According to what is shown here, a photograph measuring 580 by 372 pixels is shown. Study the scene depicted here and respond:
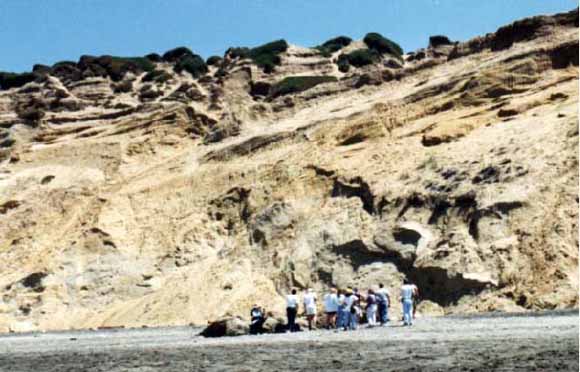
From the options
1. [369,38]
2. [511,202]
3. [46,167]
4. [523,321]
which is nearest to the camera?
[523,321]

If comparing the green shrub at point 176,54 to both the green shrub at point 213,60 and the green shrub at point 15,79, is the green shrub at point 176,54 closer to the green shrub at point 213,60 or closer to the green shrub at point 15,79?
the green shrub at point 213,60

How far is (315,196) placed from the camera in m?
37.1

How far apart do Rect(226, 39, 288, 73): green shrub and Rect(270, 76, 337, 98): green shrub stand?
3.82 metres

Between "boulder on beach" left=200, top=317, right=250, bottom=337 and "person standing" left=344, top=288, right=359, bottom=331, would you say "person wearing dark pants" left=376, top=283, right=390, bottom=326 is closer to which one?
"person standing" left=344, top=288, right=359, bottom=331

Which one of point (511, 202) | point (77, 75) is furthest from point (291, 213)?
point (77, 75)

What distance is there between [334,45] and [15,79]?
32.4 meters

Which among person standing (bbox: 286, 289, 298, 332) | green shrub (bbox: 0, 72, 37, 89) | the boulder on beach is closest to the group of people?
person standing (bbox: 286, 289, 298, 332)

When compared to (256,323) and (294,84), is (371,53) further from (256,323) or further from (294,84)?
(256,323)

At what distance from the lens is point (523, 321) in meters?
19.8

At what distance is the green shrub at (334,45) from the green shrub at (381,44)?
10.5ft

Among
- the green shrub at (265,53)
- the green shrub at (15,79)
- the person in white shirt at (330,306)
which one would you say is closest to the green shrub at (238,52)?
the green shrub at (265,53)

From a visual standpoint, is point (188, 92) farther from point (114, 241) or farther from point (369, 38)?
point (369, 38)

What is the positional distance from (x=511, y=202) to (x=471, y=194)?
6.34 feet

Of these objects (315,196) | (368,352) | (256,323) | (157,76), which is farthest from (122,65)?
(368,352)
